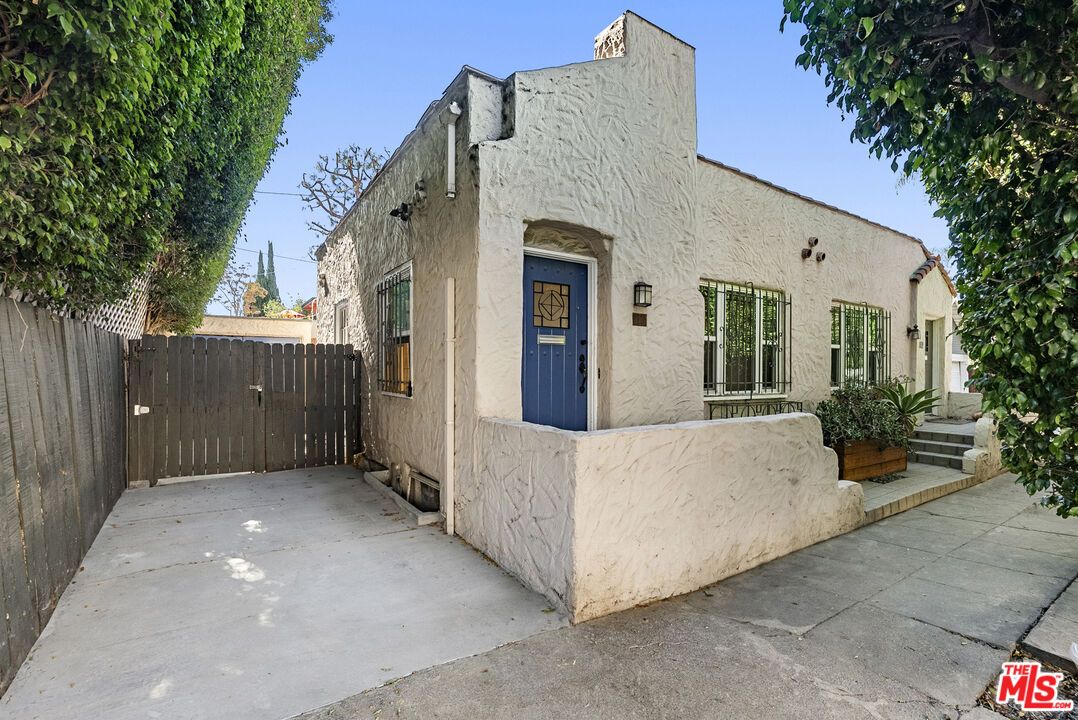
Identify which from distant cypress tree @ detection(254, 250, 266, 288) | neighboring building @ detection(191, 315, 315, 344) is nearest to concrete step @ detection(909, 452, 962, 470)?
neighboring building @ detection(191, 315, 315, 344)

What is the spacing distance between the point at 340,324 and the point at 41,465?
6.27 metres

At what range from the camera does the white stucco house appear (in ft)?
10.7

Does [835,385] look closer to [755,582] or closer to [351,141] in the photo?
[755,582]

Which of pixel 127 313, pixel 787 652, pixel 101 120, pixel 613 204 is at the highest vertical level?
pixel 613 204

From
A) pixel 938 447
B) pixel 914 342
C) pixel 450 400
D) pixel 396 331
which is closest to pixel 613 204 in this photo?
pixel 450 400

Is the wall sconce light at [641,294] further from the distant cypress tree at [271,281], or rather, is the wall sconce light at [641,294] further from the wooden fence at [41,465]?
the distant cypress tree at [271,281]

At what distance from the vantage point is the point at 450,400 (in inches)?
172

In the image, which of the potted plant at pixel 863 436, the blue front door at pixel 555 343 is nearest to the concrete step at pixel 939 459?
the potted plant at pixel 863 436

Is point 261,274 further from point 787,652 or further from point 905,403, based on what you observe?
point 787,652

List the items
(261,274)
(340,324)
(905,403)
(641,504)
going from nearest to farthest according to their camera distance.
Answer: (641,504) < (905,403) < (340,324) < (261,274)

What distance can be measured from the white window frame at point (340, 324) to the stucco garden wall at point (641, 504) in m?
5.58

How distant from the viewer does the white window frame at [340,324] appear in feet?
28.2

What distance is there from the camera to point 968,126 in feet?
8.59

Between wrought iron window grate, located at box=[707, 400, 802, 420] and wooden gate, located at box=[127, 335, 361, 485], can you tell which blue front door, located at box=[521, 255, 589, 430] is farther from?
wooden gate, located at box=[127, 335, 361, 485]
